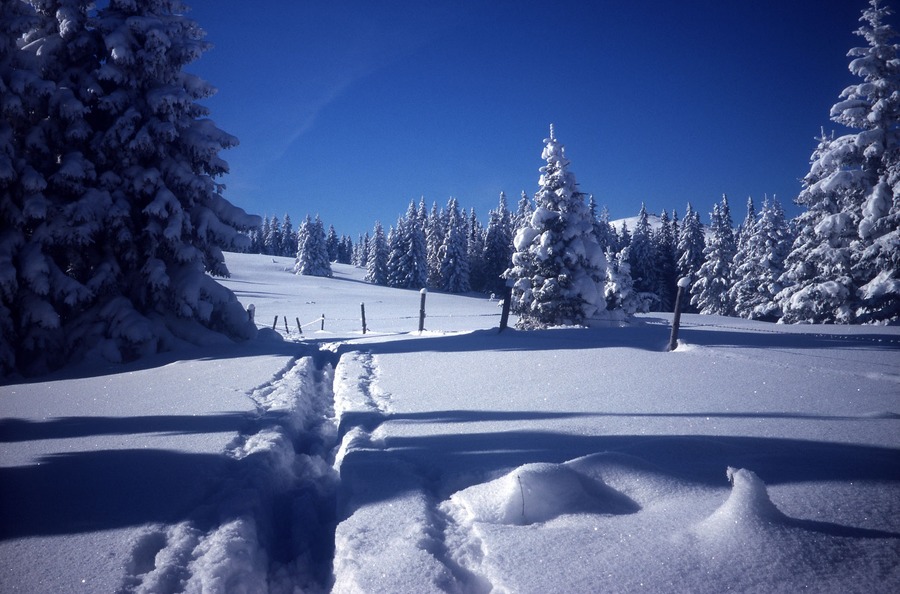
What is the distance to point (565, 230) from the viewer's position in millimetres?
20422

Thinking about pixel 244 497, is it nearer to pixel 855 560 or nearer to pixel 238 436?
pixel 238 436

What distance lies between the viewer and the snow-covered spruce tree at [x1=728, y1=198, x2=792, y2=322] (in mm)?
34594

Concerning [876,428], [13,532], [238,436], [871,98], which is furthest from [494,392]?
[871,98]

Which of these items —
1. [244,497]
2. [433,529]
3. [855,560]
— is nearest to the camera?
[855,560]

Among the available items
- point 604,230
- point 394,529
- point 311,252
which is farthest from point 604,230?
point 394,529

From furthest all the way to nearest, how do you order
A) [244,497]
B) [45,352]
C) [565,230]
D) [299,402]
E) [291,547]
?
1. [565,230]
2. [45,352]
3. [299,402]
4. [244,497]
5. [291,547]

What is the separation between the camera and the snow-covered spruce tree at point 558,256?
20.1 metres

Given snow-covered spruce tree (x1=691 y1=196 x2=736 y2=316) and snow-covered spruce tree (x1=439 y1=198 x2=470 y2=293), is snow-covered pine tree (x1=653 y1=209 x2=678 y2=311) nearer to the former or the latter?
snow-covered spruce tree (x1=691 y1=196 x2=736 y2=316)

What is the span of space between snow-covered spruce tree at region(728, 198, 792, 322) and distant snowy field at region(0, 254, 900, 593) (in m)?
32.0

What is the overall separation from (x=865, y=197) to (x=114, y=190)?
2632 centimetres

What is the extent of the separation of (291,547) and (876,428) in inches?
212

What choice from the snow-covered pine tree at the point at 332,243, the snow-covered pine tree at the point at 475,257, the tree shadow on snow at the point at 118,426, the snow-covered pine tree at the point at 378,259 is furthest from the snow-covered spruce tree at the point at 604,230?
the snow-covered pine tree at the point at 332,243

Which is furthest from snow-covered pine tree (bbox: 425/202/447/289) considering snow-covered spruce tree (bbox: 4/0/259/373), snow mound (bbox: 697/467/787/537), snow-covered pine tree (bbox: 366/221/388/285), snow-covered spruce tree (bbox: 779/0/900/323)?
snow mound (bbox: 697/467/787/537)

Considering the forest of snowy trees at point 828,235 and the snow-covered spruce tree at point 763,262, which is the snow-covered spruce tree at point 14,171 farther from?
the snow-covered spruce tree at point 763,262
